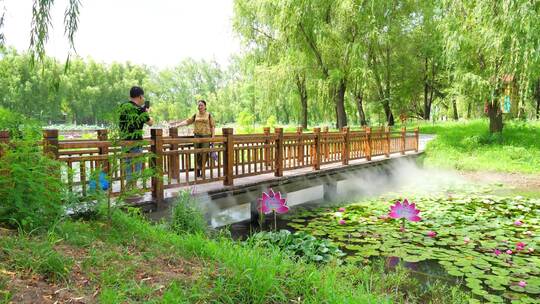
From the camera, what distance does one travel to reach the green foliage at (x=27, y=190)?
9.96ft

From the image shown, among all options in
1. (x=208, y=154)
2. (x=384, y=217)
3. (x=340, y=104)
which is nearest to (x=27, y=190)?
(x=208, y=154)

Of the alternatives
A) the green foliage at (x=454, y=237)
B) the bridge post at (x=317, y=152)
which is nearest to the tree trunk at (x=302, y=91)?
the bridge post at (x=317, y=152)

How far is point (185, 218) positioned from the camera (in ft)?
15.3

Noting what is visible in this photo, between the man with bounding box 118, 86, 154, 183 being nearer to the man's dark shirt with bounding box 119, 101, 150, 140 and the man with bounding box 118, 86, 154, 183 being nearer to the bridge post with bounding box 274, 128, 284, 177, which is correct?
the man's dark shirt with bounding box 119, 101, 150, 140

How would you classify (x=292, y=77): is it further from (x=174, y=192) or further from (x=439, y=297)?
(x=439, y=297)

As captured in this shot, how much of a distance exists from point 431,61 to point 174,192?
23.2m

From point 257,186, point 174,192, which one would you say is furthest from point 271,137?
point 174,192

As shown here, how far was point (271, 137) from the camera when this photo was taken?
711cm

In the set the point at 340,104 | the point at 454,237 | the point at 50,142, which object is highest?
the point at 340,104

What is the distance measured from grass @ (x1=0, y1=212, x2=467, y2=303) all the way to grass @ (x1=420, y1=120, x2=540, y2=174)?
32.3ft

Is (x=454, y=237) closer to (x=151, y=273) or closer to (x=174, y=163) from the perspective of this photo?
(x=174, y=163)

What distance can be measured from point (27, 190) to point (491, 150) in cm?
1380

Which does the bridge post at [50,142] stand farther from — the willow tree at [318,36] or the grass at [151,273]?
the willow tree at [318,36]

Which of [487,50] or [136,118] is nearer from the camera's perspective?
[136,118]
